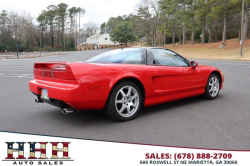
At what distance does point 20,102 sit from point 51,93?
7.98 feet

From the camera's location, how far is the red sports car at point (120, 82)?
358 cm

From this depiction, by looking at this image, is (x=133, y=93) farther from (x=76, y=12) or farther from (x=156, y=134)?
(x=76, y=12)

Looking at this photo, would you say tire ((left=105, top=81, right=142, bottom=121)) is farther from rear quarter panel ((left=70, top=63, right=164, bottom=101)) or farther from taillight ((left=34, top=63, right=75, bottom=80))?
taillight ((left=34, top=63, right=75, bottom=80))

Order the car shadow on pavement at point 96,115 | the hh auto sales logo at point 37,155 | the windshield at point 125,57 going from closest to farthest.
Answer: the hh auto sales logo at point 37,155
the car shadow on pavement at point 96,115
the windshield at point 125,57

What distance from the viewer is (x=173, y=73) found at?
4.74m

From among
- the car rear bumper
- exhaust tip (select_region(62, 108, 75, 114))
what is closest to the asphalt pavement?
exhaust tip (select_region(62, 108, 75, 114))

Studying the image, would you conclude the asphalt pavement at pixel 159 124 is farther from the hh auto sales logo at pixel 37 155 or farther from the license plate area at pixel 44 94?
the hh auto sales logo at pixel 37 155

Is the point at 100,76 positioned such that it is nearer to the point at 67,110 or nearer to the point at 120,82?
the point at 120,82

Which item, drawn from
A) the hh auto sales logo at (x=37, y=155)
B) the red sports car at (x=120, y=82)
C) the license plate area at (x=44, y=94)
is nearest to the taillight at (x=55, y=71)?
the red sports car at (x=120, y=82)

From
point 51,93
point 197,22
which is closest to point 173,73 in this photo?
point 51,93

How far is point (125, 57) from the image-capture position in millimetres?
4477

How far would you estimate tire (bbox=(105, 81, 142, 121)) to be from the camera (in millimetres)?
3819

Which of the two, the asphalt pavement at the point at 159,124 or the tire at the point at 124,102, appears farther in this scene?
the tire at the point at 124,102

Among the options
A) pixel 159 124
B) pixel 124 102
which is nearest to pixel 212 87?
pixel 159 124
